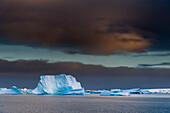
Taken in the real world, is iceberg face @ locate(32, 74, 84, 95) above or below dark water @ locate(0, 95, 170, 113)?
above

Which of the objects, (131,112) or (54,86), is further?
(54,86)

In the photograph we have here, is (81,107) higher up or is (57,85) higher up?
(57,85)

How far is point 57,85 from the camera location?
9438 centimetres

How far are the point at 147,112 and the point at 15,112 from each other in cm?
2081

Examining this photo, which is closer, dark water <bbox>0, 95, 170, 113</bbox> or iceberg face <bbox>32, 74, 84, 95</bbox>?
dark water <bbox>0, 95, 170, 113</bbox>

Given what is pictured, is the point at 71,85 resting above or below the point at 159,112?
above

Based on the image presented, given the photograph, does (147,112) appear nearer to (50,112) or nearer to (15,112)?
(50,112)

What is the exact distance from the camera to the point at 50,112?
3803 cm

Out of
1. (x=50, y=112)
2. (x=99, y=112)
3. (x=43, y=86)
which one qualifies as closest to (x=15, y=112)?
(x=50, y=112)

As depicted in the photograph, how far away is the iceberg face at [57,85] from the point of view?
92.4 metres

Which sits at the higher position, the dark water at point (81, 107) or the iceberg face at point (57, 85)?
the iceberg face at point (57, 85)

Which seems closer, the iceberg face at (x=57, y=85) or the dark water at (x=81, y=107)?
the dark water at (x=81, y=107)

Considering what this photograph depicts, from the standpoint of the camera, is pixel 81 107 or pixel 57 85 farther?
pixel 57 85

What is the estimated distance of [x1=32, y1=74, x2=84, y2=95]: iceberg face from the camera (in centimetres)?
9238
